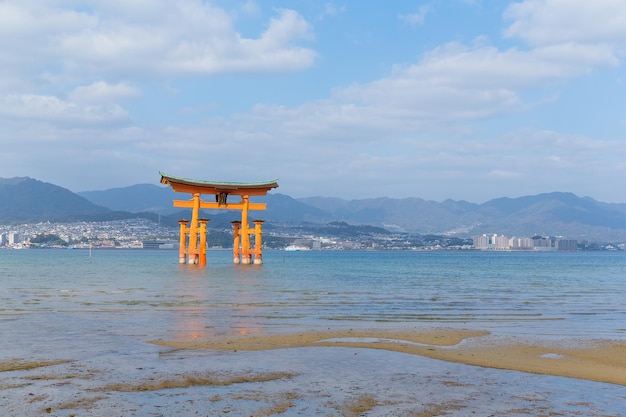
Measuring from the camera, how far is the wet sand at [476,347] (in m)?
12.6

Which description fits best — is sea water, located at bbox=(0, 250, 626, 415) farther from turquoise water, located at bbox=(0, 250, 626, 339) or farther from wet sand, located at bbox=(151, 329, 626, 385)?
wet sand, located at bbox=(151, 329, 626, 385)

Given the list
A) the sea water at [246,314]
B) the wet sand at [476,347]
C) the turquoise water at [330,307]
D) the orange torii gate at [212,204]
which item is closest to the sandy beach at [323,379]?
the wet sand at [476,347]

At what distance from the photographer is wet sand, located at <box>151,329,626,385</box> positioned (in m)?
12.6

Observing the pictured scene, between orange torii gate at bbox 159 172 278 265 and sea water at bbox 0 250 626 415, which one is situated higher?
orange torii gate at bbox 159 172 278 265

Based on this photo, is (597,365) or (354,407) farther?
(597,365)

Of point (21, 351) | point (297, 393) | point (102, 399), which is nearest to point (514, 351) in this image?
point (297, 393)

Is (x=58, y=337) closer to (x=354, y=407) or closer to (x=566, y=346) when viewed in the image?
(x=354, y=407)

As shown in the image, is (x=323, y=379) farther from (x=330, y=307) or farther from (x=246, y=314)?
(x=330, y=307)

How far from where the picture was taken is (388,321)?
68.4 feet

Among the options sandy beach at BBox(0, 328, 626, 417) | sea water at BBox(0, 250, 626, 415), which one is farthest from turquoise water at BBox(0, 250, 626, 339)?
sandy beach at BBox(0, 328, 626, 417)

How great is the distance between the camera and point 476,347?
600 inches

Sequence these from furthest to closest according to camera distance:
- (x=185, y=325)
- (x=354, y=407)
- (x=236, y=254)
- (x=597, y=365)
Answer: (x=236, y=254) → (x=185, y=325) → (x=597, y=365) → (x=354, y=407)

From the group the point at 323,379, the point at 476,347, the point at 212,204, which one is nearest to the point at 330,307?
the point at 476,347

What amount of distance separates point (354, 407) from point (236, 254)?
218 feet
